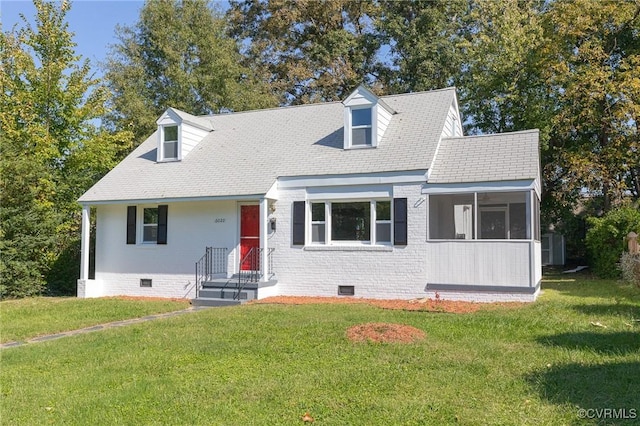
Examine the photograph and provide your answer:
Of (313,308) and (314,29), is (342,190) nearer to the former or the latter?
(313,308)

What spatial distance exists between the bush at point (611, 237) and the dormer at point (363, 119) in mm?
9493

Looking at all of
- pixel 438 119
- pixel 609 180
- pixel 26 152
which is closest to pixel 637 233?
pixel 609 180

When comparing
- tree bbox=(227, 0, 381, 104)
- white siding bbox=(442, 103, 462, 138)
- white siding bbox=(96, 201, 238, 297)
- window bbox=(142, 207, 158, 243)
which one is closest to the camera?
white siding bbox=(96, 201, 238, 297)

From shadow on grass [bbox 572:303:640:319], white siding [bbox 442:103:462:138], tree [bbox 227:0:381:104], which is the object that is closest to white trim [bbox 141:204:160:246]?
white siding [bbox 442:103:462:138]

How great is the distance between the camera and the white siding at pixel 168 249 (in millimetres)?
15867

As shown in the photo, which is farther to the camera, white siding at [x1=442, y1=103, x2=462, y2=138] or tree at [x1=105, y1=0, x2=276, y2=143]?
tree at [x1=105, y1=0, x2=276, y2=143]

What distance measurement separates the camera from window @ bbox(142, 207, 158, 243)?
16922 mm

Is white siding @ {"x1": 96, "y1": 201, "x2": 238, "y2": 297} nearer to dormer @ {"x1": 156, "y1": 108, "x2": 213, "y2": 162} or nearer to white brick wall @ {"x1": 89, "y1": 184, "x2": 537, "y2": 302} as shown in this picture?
white brick wall @ {"x1": 89, "y1": 184, "x2": 537, "y2": 302}

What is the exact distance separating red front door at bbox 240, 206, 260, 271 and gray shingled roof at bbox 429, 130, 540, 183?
5.40 meters

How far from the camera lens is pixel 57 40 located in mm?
19859

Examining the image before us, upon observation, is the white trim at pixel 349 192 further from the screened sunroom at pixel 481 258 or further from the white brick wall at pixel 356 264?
the screened sunroom at pixel 481 258

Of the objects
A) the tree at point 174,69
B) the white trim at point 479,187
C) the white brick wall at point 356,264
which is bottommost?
the white brick wall at point 356,264

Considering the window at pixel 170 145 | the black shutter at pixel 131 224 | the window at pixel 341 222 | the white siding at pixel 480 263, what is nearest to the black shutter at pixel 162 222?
the black shutter at pixel 131 224

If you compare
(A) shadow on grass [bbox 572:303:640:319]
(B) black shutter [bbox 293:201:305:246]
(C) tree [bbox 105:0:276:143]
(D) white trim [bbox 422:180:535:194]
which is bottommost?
(A) shadow on grass [bbox 572:303:640:319]
